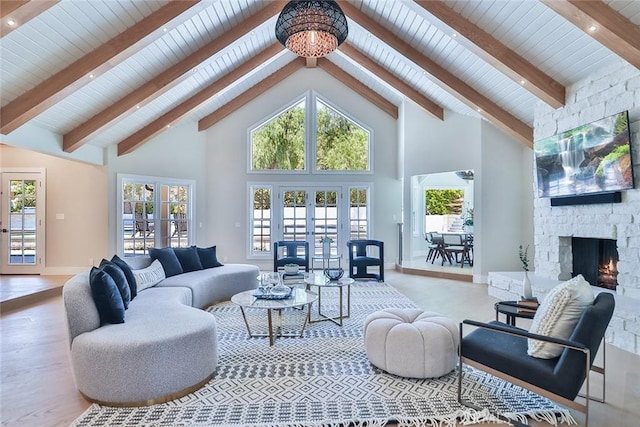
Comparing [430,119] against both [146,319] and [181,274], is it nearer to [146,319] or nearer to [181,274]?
[181,274]

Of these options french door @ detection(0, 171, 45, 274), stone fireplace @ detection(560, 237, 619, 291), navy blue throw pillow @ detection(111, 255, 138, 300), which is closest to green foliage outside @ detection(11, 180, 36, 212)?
french door @ detection(0, 171, 45, 274)

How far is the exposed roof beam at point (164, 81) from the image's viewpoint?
515 centimetres

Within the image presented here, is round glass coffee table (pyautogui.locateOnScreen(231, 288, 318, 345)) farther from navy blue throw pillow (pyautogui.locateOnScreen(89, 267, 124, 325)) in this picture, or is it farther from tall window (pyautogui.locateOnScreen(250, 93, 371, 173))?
tall window (pyautogui.locateOnScreen(250, 93, 371, 173))

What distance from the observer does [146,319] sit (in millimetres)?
2838

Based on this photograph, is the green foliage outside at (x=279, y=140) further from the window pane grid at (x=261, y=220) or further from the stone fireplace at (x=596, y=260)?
the stone fireplace at (x=596, y=260)

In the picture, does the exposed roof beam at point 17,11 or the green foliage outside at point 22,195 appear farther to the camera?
the green foliage outside at point 22,195

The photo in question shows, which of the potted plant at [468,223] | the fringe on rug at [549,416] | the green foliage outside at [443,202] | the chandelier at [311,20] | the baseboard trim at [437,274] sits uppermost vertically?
the chandelier at [311,20]

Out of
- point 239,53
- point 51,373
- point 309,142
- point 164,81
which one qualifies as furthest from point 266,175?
point 51,373

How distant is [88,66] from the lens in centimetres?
412

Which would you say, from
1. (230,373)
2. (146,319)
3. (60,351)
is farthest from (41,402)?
(230,373)

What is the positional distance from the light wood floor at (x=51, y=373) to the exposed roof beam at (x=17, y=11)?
2.94 meters

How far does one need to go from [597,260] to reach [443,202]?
576 cm

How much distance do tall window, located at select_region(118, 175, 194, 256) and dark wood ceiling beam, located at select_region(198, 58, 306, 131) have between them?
1529mm

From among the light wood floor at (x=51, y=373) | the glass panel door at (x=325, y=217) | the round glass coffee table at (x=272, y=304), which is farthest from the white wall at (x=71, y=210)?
the round glass coffee table at (x=272, y=304)
